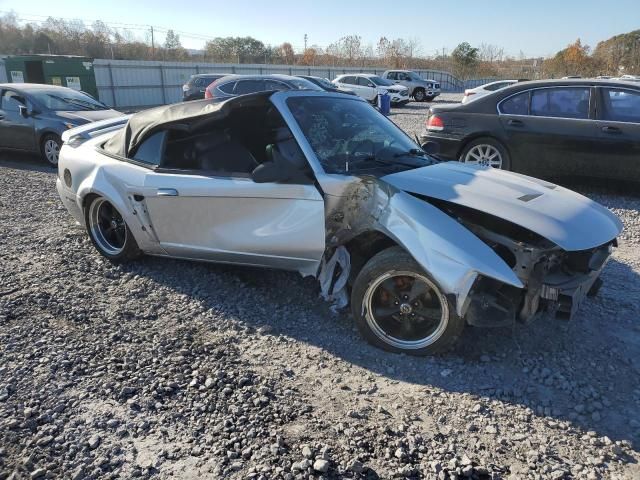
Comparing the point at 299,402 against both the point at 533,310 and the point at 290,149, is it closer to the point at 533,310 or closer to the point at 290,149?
the point at 533,310

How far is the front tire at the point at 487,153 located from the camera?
747cm

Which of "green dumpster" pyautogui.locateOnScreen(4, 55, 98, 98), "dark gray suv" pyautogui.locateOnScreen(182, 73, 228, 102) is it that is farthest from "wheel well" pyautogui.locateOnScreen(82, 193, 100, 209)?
"green dumpster" pyautogui.locateOnScreen(4, 55, 98, 98)

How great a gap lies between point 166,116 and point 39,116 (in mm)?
6904

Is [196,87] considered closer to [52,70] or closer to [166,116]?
[52,70]

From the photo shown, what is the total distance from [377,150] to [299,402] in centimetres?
202

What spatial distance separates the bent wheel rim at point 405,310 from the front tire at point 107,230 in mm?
2478

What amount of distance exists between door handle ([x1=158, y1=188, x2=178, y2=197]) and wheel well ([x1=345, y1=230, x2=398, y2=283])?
1481mm

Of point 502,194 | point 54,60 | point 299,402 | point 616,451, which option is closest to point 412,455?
point 299,402

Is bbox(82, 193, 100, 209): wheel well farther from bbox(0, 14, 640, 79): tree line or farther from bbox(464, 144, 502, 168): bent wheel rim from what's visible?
bbox(0, 14, 640, 79): tree line

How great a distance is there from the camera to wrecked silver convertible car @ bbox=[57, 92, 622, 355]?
3018 millimetres

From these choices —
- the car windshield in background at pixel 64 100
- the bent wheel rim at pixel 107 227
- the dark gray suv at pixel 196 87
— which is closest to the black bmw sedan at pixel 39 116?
the car windshield in background at pixel 64 100

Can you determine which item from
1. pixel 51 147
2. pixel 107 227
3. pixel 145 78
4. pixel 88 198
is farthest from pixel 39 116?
pixel 145 78

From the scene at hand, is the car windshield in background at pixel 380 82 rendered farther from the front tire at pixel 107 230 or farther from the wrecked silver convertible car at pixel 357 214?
the front tire at pixel 107 230

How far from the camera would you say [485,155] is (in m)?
7.68
